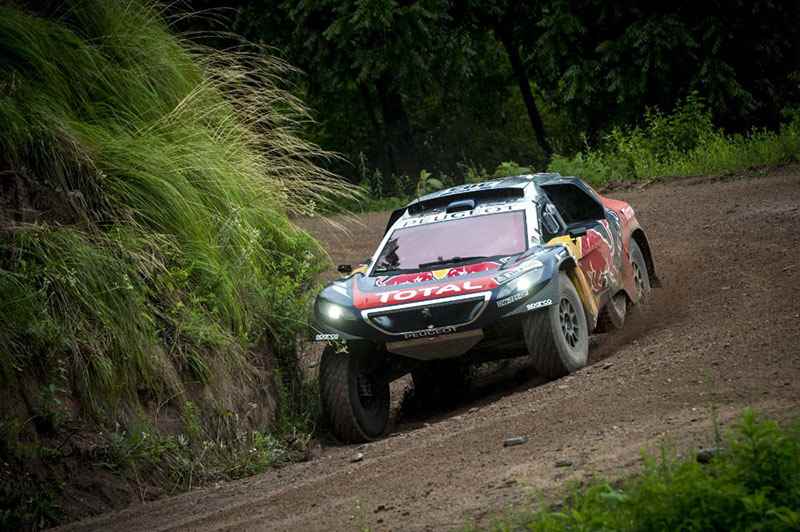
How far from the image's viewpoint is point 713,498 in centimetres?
521

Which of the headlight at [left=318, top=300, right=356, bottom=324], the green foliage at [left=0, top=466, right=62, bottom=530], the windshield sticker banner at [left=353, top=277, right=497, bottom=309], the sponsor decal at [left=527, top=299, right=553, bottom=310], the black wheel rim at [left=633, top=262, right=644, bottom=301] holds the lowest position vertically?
the black wheel rim at [left=633, top=262, right=644, bottom=301]

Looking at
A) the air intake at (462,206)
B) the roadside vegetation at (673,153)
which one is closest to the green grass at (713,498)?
the air intake at (462,206)

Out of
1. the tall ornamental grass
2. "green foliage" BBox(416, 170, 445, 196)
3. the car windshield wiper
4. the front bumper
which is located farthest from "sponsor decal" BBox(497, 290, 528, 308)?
"green foliage" BBox(416, 170, 445, 196)

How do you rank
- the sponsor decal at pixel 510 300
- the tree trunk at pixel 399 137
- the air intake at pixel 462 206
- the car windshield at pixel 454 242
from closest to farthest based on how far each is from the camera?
the sponsor decal at pixel 510 300 → the car windshield at pixel 454 242 → the air intake at pixel 462 206 → the tree trunk at pixel 399 137

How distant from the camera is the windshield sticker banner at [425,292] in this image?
9617 mm

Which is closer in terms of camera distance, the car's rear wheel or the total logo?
the total logo

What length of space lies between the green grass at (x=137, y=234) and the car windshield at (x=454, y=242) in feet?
3.23

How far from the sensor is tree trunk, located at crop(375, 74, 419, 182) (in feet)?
91.8

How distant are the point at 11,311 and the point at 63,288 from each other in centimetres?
47

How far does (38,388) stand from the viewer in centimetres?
830

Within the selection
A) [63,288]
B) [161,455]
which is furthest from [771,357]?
[63,288]

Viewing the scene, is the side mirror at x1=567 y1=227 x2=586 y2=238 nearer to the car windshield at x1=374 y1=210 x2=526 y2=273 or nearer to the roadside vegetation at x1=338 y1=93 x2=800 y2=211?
the car windshield at x1=374 y1=210 x2=526 y2=273

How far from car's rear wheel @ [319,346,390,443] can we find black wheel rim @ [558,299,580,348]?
60.6 inches

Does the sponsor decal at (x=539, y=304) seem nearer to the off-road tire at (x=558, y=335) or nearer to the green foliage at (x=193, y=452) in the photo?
the off-road tire at (x=558, y=335)
